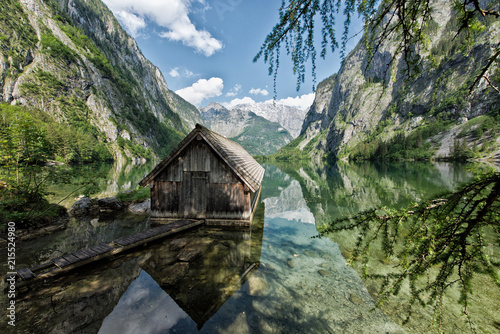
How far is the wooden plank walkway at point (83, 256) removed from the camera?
289 inches

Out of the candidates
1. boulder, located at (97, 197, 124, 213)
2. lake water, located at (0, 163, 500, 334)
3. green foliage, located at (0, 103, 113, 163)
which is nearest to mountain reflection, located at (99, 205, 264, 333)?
lake water, located at (0, 163, 500, 334)

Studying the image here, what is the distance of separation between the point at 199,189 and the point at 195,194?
0.43m

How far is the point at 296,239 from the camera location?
13.0m

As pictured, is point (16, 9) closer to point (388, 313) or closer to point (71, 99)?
point (71, 99)

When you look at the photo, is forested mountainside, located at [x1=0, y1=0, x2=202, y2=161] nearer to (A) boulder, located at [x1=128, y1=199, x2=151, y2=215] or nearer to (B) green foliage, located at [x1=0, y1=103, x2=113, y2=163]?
(B) green foliage, located at [x1=0, y1=103, x2=113, y2=163]

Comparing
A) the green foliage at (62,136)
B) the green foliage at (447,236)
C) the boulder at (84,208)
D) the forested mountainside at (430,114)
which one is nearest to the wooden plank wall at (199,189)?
the green foliage at (62,136)

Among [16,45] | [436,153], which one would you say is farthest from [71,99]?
[436,153]

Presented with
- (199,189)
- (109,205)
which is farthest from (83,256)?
(109,205)

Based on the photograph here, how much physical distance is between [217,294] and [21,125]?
41.2 ft

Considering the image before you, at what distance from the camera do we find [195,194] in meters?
13.1

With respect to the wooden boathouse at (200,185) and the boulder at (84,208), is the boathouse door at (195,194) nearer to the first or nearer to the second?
the wooden boathouse at (200,185)

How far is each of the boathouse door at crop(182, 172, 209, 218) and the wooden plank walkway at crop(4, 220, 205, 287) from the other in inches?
63.5

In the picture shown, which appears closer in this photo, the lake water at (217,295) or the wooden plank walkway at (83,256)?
the lake water at (217,295)

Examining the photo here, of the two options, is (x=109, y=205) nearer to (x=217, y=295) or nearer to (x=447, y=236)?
(x=217, y=295)
